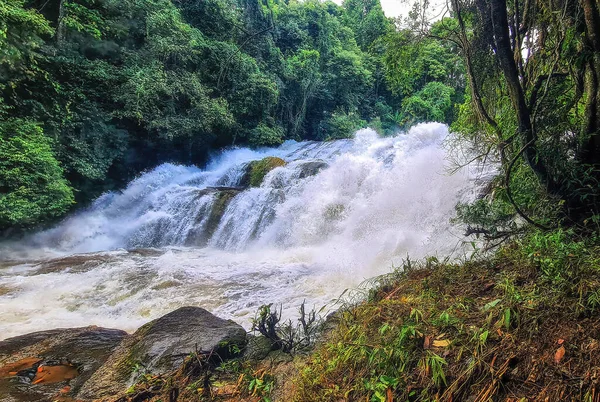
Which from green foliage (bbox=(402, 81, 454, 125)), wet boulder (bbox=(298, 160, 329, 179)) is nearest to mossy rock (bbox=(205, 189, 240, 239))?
wet boulder (bbox=(298, 160, 329, 179))

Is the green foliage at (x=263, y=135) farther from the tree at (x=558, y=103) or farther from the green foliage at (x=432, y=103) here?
the tree at (x=558, y=103)

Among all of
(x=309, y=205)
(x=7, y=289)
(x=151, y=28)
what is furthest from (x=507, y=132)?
(x=151, y=28)

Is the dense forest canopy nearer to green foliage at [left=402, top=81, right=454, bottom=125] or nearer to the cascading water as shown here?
green foliage at [left=402, top=81, right=454, bottom=125]

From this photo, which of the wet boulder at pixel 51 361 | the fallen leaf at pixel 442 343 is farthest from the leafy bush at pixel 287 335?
the wet boulder at pixel 51 361

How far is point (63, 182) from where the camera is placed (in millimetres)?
8680

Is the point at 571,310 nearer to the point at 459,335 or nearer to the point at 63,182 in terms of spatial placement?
the point at 459,335

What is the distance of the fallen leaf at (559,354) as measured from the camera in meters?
1.48

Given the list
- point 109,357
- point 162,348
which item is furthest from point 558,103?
point 109,357

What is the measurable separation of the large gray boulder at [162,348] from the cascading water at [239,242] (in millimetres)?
1338

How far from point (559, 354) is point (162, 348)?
9.95 feet

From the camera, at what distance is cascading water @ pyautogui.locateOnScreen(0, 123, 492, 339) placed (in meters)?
5.46

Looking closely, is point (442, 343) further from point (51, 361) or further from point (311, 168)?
point (311, 168)

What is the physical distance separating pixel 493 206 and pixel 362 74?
2399 cm

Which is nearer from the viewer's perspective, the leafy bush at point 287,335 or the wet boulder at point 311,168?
the leafy bush at point 287,335
